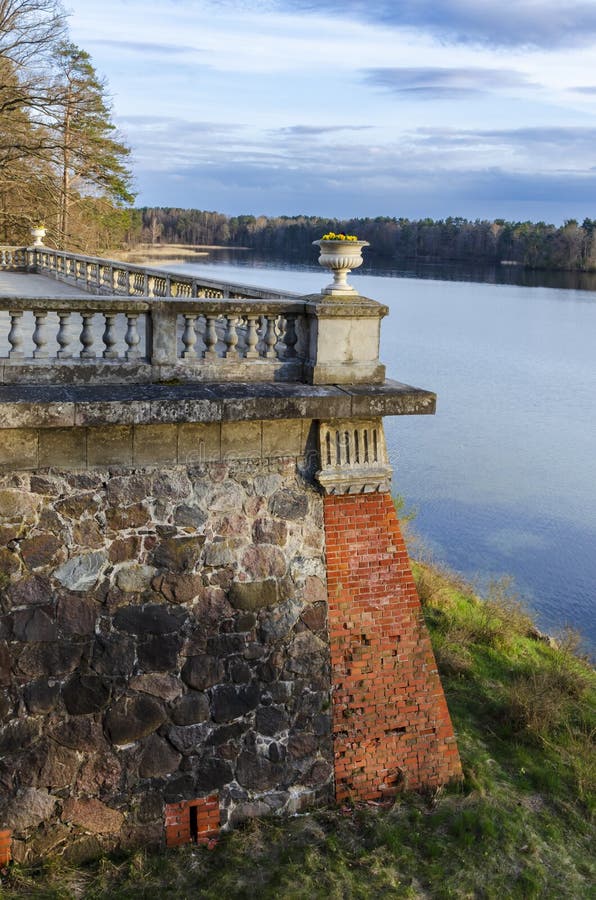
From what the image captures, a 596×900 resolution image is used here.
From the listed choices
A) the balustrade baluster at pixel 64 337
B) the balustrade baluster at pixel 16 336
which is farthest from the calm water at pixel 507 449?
the balustrade baluster at pixel 16 336

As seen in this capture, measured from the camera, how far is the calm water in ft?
63.9

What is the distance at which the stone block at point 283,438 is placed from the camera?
7840 mm

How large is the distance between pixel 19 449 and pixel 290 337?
269cm

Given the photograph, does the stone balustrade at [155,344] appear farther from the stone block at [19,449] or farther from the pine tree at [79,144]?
the pine tree at [79,144]

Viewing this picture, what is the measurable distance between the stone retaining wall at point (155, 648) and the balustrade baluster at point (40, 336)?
32.6 inches

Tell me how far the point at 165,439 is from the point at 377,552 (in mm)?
2330

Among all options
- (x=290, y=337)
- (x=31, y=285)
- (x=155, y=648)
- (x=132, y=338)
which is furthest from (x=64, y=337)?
(x=31, y=285)

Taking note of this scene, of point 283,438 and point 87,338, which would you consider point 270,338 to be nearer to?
point 283,438

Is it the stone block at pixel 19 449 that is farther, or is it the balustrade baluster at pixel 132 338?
the balustrade baluster at pixel 132 338

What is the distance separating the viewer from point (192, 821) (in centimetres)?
789

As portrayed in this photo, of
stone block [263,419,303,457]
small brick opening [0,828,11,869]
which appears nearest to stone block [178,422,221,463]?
stone block [263,419,303,457]

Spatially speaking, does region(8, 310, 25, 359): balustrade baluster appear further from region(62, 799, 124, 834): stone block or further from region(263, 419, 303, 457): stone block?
region(62, 799, 124, 834): stone block

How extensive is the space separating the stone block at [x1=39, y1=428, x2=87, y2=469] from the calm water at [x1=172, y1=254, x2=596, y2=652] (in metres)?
12.4

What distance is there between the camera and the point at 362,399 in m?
7.79
